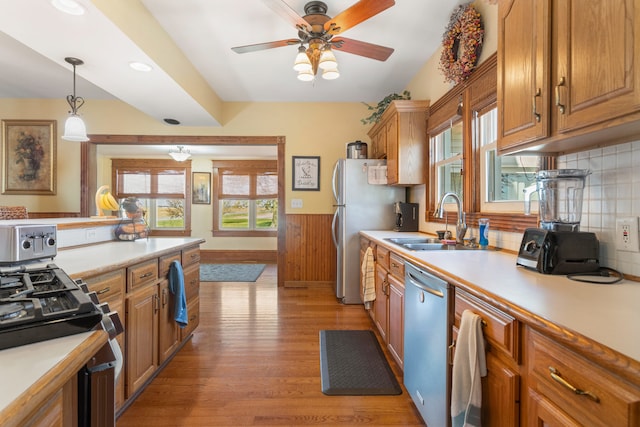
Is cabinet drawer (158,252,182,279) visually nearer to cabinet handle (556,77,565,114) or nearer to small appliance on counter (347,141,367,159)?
cabinet handle (556,77,565,114)

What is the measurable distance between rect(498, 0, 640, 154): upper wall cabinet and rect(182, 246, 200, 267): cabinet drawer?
232 cm

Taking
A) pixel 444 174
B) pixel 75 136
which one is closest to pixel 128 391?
pixel 75 136

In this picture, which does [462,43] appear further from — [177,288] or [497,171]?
[177,288]

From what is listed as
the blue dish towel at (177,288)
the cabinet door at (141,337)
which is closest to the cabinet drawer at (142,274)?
the cabinet door at (141,337)

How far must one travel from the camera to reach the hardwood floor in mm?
1714

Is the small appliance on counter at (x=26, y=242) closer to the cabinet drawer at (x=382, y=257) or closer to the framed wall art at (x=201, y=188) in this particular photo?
the cabinet drawer at (x=382, y=257)

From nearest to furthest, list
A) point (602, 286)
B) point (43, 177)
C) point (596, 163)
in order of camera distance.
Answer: point (602, 286) < point (596, 163) < point (43, 177)

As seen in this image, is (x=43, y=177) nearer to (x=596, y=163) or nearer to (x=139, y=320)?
(x=139, y=320)

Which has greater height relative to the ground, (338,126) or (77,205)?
(338,126)

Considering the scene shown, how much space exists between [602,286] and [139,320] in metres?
2.21

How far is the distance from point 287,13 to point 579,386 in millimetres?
2247

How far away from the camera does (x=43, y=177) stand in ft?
14.0

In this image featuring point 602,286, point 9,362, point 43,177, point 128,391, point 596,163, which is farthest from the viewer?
point 43,177

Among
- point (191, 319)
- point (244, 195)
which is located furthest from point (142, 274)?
point (244, 195)
